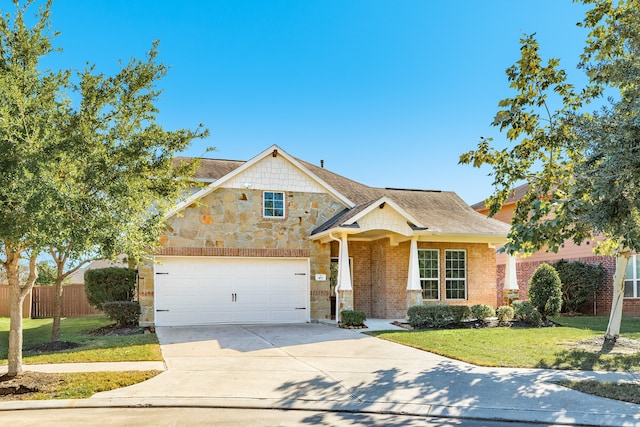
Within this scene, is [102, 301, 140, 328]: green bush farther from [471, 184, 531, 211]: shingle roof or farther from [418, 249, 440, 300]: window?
[471, 184, 531, 211]: shingle roof

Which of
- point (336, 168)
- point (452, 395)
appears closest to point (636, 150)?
point (452, 395)

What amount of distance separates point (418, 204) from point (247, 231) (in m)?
7.28

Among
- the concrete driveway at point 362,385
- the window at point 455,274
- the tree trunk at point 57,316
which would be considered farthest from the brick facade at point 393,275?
the tree trunk at point 57,316

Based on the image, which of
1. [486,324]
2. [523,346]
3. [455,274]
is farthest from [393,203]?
[523,346]

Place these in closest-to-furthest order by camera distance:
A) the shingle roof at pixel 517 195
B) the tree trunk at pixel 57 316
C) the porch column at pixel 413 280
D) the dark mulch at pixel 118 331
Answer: the tree trunk at pixel 57 316 → the dark mulch at pixel 118 331 → the porch column at pixel 413 280 → the shingle roof at pixel 517 195

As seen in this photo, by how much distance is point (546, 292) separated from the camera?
65.6 ft

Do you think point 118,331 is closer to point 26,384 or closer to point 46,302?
point 26,384

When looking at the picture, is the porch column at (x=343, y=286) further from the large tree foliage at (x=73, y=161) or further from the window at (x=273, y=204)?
the large tree foliage at (x=73, y=161)

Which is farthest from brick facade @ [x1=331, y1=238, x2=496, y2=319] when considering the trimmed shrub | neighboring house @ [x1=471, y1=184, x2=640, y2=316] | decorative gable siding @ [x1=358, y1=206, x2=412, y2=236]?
the trimmed shrub

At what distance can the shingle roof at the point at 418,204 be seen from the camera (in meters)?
19.0

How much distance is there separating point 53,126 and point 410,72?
12.9 meters

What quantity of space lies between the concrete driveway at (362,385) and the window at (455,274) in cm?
760

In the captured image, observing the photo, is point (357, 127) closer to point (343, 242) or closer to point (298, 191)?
point (298, 191)

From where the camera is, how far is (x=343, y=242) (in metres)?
17.7
